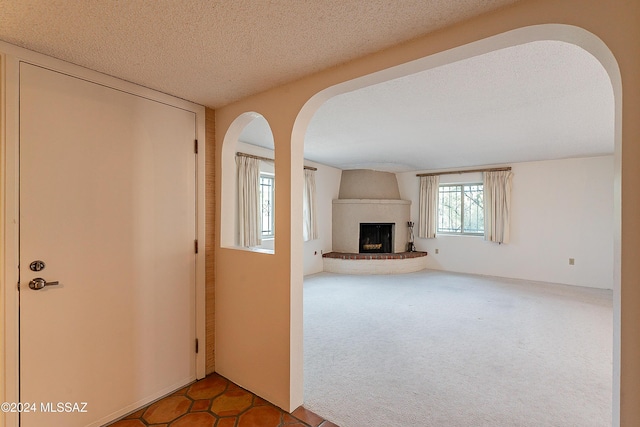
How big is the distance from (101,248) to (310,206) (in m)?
4.15

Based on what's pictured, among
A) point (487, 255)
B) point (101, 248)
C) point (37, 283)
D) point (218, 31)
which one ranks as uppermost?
point (218, 31)

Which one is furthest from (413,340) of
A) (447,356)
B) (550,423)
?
(550,423)

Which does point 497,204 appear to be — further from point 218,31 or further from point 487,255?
point 218,31

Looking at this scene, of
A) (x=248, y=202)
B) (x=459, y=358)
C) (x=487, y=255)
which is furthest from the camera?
(x=487, y=255)

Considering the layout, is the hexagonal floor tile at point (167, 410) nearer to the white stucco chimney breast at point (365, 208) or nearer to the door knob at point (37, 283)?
the door knob at point (37, 283)

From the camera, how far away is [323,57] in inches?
63.8

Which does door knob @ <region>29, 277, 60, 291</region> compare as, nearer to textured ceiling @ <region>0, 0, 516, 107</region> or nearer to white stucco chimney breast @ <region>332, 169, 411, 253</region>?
textured ceiling @ <region>0, 0, 516, 107</region>

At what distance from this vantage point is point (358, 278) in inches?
227

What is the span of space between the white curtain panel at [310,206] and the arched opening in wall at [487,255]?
0.45 metres

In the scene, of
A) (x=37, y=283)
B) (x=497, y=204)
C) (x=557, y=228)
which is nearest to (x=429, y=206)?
(x=497, y=204)

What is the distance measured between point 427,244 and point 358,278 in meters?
2.17

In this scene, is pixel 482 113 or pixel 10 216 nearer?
pixel 10 216

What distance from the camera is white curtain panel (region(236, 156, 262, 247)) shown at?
4297 mm

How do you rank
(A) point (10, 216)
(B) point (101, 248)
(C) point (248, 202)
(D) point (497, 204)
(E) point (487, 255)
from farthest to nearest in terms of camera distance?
1. (E) point (487, 255)
2. (D) point (497, 204)
3. (C) point (248, 202)
4. (B) point (101, 248)
5. (A) point (10, 216)
